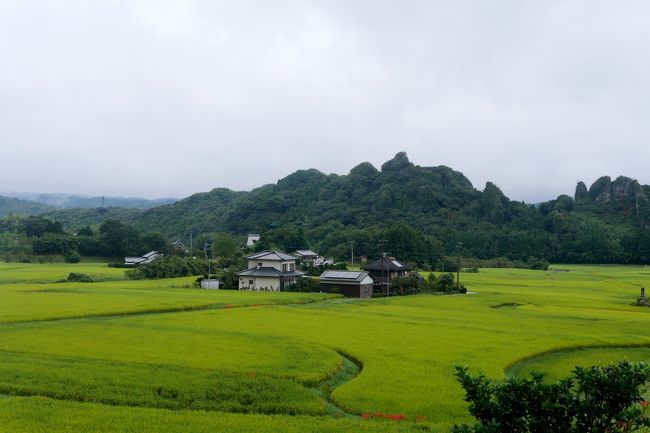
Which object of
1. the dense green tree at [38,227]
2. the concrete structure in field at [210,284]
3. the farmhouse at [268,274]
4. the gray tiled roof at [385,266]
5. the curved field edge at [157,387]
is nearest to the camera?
the curved field edge at [157,387]

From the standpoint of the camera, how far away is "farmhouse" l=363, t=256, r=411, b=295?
47688mm

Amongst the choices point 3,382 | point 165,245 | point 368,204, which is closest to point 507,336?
point 3,382

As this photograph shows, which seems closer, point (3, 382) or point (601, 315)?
point (3, 382)

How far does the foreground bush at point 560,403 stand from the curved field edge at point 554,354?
9.74m

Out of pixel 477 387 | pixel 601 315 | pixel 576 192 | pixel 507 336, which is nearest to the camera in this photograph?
pixel 477 387

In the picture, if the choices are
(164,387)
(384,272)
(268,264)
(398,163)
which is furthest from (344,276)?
(398,163)

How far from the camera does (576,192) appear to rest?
113438mm

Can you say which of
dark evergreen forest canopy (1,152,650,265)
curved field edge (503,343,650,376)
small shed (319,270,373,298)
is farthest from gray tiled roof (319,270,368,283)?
dark evergreen forest canopy (1,152,650,265)

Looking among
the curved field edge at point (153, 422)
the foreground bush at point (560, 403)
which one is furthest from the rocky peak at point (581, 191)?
the foreground bush at point (560, 403)

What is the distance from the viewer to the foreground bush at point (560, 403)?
756cm

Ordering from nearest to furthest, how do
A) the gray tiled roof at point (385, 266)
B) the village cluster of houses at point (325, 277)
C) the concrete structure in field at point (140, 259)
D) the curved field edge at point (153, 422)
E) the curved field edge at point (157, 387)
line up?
1. the curved field edge at point (153, 422)
2. the curved field edge at point (157, 387)
3. the village cluster of houses at point (325, 277)
4. the gray tiled roof at point (385, 266)
5. the concrete structure in field at point (140, 259)

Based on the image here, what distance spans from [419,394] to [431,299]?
27.1 metres

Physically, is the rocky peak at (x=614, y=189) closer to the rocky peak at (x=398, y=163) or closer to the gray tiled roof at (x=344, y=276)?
the rocky peak at (x=398, y=163)

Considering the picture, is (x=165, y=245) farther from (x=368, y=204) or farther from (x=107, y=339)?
(x=107, y=339)
